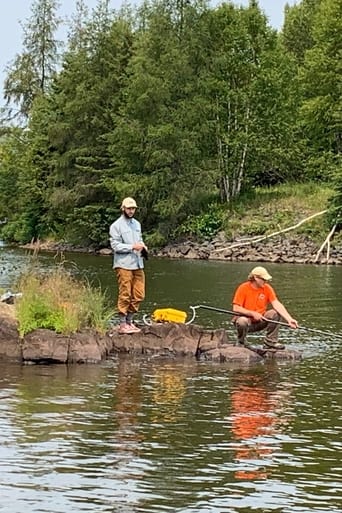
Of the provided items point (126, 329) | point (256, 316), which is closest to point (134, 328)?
point (126, 329)

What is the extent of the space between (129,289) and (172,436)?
18.4 feet

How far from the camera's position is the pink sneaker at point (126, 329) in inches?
556

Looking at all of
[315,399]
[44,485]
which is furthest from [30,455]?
[315,399]

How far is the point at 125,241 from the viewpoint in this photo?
14172 mm

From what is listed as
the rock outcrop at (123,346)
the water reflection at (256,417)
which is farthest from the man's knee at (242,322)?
the water reflection at (256,417)

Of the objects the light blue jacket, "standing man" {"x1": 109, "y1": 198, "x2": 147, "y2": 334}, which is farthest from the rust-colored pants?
the light blue jacket

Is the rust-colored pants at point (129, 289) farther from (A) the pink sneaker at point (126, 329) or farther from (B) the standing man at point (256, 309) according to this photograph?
(B) the standing man at point (256, 309)

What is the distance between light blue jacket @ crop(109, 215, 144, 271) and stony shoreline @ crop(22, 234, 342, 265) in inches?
1064

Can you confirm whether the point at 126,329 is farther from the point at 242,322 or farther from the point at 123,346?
the point at 242,322

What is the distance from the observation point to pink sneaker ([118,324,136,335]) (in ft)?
46.3

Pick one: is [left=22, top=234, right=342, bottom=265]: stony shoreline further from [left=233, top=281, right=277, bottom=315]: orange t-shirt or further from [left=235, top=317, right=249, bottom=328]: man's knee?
[left=235, top=317, right=249, bottom=328]: man's knee

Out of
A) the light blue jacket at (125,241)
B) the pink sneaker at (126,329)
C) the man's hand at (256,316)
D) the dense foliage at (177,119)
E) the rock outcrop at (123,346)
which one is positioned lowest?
the rock outcrop at (123,346)

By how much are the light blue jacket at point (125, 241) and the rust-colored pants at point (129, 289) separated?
12cm

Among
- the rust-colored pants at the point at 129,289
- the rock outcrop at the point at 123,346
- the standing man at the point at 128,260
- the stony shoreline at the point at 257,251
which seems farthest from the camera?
the stony shoreline at the point at 257,251
